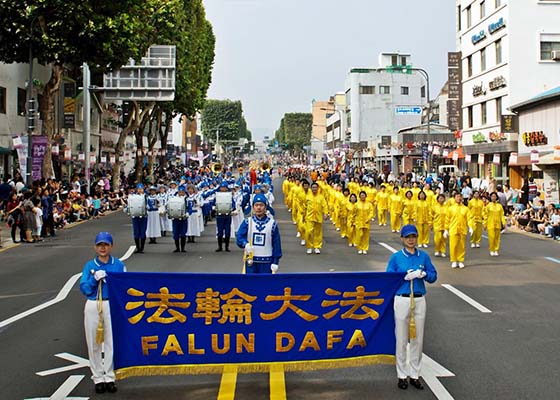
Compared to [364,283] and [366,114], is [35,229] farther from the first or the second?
[366,114]

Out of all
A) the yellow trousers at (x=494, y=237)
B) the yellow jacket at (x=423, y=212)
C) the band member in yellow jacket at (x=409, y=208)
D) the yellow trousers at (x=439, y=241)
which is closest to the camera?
the yellow trousers at (x=439, y=241)

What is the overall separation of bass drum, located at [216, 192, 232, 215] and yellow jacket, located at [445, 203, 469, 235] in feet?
18.2

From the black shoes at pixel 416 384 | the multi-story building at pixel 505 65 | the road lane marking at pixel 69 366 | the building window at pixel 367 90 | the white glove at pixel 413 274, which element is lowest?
the road lane marking at pixel 69 366

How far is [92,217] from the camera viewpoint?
30641mm

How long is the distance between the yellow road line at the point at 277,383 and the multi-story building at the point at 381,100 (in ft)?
267

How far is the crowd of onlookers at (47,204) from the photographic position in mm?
21141

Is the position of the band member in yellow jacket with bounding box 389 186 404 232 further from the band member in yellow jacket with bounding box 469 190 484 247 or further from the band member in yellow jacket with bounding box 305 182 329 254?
the band member in yellow jacket with bounding box 305 182 329 254

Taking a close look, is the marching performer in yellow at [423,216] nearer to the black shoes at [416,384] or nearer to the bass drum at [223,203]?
the bass drum at [223,203]

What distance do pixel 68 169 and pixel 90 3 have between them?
20583mm

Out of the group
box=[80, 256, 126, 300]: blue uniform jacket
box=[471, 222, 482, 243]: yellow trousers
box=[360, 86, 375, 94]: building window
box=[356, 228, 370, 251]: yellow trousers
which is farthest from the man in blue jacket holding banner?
box=[360, 86, 375, 94]: building window

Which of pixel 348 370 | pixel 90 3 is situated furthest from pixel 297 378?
pixel 90 3

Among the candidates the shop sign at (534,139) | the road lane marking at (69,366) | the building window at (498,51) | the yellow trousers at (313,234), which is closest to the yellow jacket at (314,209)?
the yellow trousers at (313,234)

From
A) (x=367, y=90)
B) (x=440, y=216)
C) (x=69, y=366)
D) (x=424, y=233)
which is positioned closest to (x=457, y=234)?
(x=440, y=216)

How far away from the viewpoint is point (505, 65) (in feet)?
134
